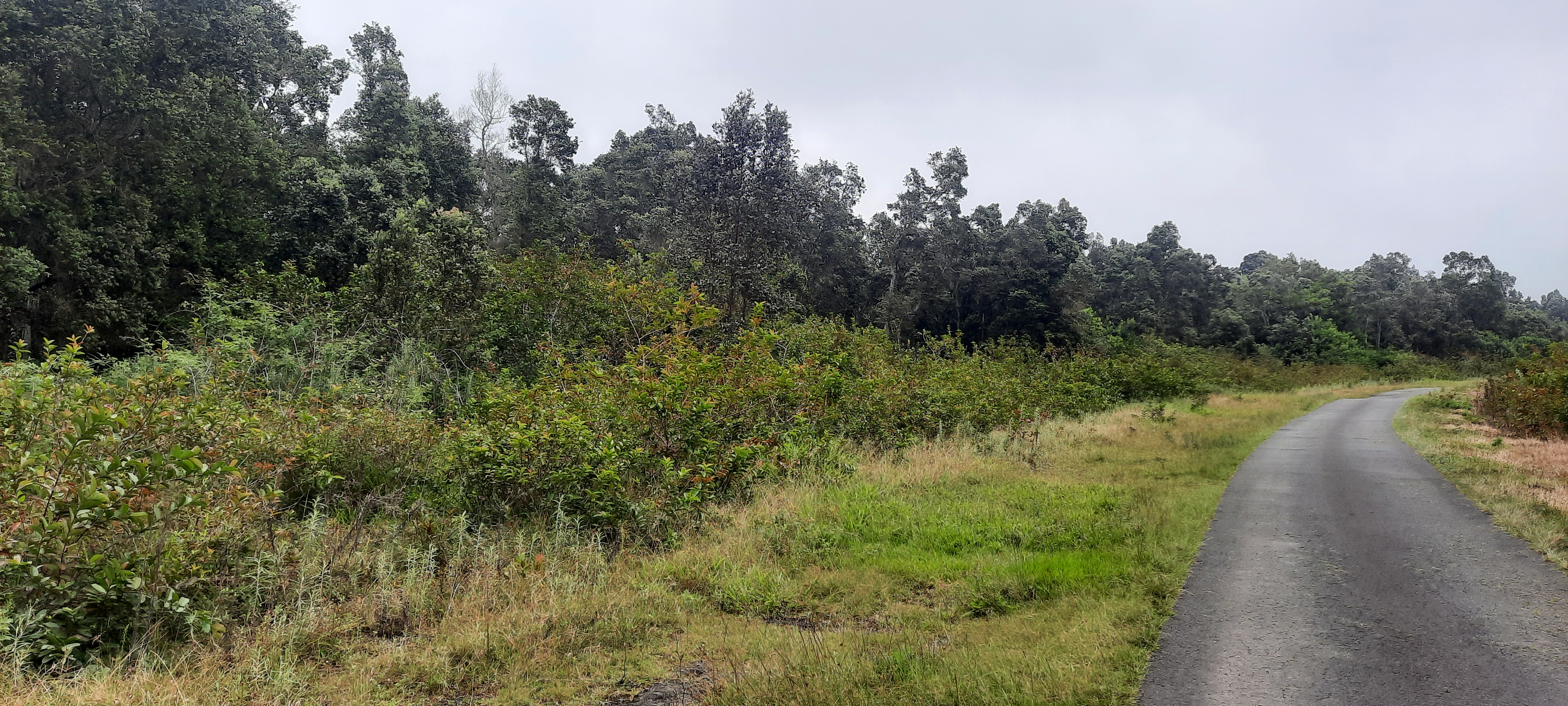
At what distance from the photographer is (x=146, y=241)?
19016mm

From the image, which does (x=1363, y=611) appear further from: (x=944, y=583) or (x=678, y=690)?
(x=678, y=690)

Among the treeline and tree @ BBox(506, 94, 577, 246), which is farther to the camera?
tree @ BBox(506, 94, 577, 246)

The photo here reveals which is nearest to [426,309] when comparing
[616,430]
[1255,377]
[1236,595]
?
[616,430]

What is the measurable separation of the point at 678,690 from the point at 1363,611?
508 centimetres

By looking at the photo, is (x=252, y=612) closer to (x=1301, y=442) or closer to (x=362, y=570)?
(x=362, y=570)

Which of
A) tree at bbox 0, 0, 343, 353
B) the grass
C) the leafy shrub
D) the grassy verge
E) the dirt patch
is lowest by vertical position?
the dirt patch

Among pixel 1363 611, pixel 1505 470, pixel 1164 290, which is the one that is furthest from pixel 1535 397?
pixel 1164 290

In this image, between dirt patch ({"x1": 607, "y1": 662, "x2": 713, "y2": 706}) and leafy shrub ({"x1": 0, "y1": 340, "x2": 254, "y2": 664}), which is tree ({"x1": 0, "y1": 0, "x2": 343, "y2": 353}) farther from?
dirt patch ({"x1": 607, "y1": 662, "x2": 713, "y2": 706})

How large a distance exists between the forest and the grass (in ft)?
0.70

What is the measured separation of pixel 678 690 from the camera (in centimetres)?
399

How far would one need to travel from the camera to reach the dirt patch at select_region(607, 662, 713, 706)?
3.85m

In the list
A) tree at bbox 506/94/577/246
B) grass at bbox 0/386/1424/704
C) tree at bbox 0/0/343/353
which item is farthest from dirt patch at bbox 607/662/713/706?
tree at bbox 506/94/577/246

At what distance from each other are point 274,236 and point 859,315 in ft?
112

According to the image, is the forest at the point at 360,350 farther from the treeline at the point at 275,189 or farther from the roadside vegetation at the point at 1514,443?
the roadside vegetation at the point at 1514,443
